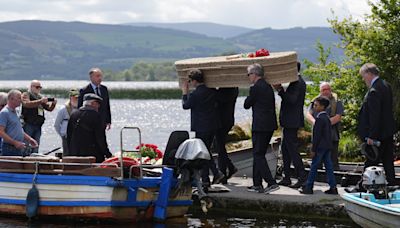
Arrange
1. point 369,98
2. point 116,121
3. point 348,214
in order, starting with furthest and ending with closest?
point 116,121
point 369,98
point 348,214

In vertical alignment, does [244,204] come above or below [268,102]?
below

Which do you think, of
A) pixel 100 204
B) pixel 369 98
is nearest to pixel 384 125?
pixel 369 98

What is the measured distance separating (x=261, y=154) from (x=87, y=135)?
115 inches

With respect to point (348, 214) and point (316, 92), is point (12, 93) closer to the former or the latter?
point (348, 214)

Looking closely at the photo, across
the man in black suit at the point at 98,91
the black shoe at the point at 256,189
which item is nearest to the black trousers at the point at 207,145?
the black shoe at the point at 256,189

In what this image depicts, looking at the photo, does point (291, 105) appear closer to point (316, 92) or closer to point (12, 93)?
point (12, 93)

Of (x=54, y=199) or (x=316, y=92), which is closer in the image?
(x=54, y=199)

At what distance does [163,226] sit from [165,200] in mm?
427

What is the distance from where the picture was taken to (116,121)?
2280 inches

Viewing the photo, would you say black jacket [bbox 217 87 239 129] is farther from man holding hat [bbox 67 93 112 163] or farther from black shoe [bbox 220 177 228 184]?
man holding hat [bbox 67 93 112 163]

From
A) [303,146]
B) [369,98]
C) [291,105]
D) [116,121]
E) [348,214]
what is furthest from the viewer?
[116,121]

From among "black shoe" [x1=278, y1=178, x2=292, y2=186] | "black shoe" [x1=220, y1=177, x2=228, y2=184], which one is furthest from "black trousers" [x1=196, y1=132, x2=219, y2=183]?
"black shoe" [x1=278, y1=178, x2=292, y2=186]

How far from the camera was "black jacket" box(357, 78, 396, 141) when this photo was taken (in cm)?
1384

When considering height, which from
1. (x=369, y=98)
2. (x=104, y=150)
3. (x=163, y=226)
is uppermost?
(x=369, y=98)
